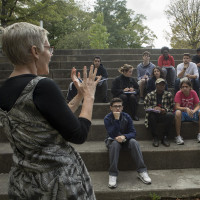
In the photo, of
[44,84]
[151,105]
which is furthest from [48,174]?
[151,105]

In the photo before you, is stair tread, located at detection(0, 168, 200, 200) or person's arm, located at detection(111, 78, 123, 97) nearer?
stair tread, located at detection(0, 168, 200, 200)

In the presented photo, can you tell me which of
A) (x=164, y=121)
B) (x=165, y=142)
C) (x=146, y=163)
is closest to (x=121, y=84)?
(x=164, y=121)

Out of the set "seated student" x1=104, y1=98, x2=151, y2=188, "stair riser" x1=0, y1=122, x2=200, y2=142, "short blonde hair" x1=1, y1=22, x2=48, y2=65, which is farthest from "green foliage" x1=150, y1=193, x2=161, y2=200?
"short blonde hair" x1=1, y1=22, x2=48, y2=65

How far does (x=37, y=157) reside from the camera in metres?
1.04

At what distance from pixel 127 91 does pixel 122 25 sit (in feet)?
101

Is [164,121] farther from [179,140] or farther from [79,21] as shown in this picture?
[79,21]

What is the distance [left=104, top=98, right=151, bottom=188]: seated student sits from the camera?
3291 mm

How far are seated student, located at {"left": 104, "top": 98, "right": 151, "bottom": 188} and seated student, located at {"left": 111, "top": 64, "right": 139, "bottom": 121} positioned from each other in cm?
97

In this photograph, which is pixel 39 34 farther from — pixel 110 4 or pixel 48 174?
pixel 110 4

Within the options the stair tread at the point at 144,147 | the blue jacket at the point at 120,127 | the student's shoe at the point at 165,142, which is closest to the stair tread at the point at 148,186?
the stair tread at the point at 144,147

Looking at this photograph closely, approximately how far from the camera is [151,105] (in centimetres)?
451

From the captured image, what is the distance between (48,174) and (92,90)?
49 cm

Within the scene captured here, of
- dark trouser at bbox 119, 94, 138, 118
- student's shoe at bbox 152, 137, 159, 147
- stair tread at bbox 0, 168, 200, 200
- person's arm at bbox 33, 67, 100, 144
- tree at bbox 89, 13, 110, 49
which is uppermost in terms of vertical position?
tree at bbox 89, 13, 110, 49

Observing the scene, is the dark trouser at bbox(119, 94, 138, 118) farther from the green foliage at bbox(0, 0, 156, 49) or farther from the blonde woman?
the green foliage at bbox(0, 0, 156, 49)
